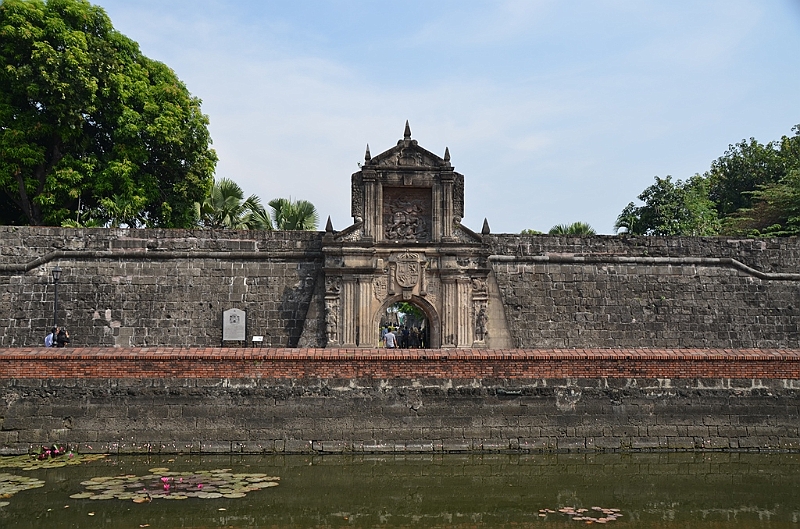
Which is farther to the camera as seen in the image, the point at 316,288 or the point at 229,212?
the point at 229,212

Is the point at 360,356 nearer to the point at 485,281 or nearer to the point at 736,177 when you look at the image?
the point at 485,281

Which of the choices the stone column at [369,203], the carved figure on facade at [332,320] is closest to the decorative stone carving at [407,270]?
the stone column at [369,203]

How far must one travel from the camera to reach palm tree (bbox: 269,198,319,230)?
23.3m

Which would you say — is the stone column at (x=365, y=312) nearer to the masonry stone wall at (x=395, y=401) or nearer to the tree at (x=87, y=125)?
the masonry stone wall at (x=395, y=401)

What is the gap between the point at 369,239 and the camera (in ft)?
51.6

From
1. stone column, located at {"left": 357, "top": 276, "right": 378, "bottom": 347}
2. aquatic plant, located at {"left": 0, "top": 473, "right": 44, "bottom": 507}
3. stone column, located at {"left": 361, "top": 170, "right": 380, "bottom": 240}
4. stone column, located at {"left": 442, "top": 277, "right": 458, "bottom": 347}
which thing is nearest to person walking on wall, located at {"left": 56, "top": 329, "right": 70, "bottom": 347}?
stone column, located at {"left": 357, "top": 276, "right": 378, "bottom": 347}

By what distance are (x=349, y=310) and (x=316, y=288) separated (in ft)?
3.01

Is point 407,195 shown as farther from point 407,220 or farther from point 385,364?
point 385,364

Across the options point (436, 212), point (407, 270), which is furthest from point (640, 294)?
point (407, 270)

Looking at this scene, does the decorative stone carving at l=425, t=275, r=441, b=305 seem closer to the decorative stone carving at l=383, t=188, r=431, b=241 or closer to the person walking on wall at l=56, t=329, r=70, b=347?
the decorative stone carving at l=383, t=188, r=431, b=241

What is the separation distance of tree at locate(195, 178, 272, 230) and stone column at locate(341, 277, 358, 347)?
803 centimetres

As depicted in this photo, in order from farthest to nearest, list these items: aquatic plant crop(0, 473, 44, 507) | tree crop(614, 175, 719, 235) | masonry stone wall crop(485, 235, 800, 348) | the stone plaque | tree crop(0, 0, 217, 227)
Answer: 1. tree crop(614, 175, 719, 235)
2. tree crop(0, 0, 217, 227)
3. masonry stone wall crop(485, 235, 800, 348)
4. the stone plaque
5. aquatic plant crop(0, 473, 44, 507)

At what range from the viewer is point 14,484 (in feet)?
29.1

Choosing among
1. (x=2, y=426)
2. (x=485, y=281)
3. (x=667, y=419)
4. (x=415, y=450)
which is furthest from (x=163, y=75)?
(x=667, y=419)
